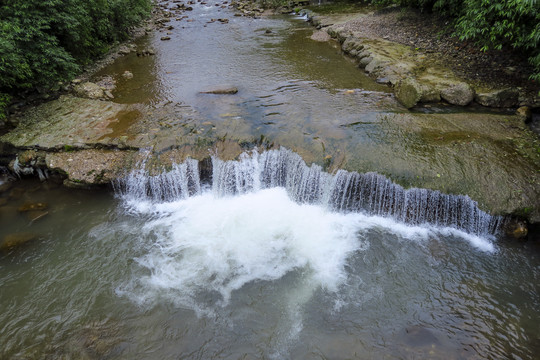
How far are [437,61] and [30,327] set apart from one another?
46.2ft

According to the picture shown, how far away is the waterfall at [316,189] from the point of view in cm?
702

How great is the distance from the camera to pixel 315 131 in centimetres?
880

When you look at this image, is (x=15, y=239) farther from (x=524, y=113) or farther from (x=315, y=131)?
(x=524, y=113)

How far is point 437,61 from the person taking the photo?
1152cm

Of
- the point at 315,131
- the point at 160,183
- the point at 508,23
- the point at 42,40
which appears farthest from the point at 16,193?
the point at 508,23

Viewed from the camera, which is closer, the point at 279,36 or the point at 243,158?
the point at 243,158

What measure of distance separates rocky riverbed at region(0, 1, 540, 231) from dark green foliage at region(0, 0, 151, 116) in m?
0.89

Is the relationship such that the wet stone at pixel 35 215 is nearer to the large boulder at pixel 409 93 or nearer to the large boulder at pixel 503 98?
the large boulder at pixel 409 93

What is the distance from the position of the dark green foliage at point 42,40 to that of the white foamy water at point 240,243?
568 centimetres

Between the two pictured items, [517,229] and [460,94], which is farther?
[460,94]

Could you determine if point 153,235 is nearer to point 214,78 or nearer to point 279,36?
point 214,78

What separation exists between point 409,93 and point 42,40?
11.8m

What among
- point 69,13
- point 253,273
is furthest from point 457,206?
point 69,13

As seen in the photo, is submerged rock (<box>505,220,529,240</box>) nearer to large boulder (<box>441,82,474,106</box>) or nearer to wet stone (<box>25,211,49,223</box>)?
large boulder (<box>441,82,474,106</box>)
